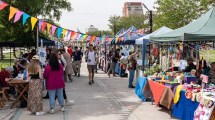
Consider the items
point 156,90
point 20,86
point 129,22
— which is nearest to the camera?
point 156,90

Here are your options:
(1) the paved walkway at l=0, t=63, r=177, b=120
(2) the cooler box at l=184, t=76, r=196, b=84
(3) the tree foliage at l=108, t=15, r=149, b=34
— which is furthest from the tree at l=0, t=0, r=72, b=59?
(3) the tree foliage at l=108, t=15, r=149, b=34

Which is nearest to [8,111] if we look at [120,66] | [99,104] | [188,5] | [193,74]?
[99,104]

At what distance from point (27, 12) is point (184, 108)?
18.3 metres

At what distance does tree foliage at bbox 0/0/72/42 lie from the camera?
23.1 m

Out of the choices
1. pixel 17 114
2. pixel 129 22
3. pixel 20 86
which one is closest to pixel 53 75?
pixel 17 114

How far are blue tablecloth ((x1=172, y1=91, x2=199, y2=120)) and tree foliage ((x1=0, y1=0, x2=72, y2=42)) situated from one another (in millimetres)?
12952

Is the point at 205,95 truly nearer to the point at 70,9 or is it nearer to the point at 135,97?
the point at 135,97

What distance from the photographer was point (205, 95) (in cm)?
693

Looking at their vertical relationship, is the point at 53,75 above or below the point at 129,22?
below

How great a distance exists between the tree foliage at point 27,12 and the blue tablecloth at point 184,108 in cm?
1295

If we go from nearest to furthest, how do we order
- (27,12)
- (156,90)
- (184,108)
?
(184,108) → (156,90) → (27,12)

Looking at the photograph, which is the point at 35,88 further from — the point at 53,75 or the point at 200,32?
the point at 200,32

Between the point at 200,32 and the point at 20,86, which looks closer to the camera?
the point at 200,32

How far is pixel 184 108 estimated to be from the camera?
26.7ft
